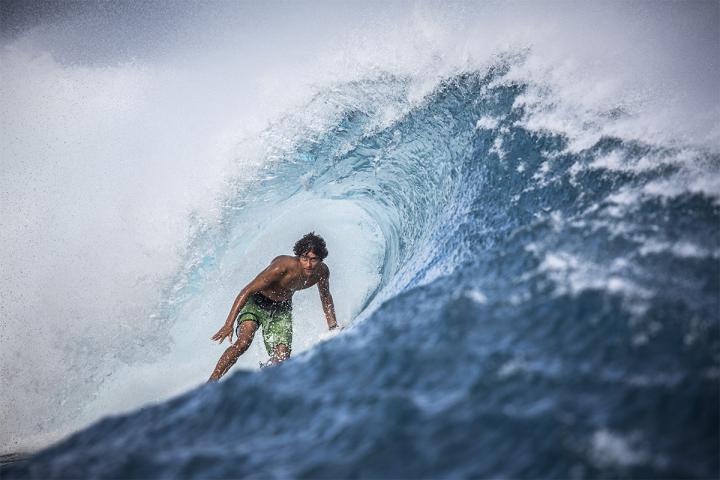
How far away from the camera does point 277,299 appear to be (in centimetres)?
404

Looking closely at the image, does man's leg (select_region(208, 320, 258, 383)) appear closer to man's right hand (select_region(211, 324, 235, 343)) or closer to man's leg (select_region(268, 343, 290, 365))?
man's leg (select_region(268, 343, 290, 365))

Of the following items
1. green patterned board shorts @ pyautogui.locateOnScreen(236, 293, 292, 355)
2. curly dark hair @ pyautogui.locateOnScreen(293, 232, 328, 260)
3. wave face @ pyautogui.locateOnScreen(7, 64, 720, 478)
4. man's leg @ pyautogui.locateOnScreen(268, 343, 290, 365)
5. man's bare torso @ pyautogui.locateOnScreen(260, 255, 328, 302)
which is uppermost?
curly dark hair @ pyautogui.locateOnScreen(293, 232, 328, 260)

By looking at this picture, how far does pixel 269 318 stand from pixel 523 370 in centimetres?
290

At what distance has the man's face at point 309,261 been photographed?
148 inches

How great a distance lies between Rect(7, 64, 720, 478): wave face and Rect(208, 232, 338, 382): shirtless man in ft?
3.76

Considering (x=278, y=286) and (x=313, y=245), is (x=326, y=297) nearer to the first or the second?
(x=278, y=286)

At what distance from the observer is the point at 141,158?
7203mm

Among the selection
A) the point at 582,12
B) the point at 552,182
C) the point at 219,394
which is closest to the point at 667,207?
the point at 552,182

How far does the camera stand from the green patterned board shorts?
13.1ft

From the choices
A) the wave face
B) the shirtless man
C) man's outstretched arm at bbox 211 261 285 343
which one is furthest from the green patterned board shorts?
the wave face

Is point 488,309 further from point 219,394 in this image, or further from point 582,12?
point 582,12

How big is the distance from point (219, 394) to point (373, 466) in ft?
2.62

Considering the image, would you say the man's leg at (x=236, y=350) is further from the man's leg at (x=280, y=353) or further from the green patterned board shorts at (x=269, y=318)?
the man's leg at (x=280, y=353)

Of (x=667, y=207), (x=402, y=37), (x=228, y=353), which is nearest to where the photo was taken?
(x=667, y=207)
